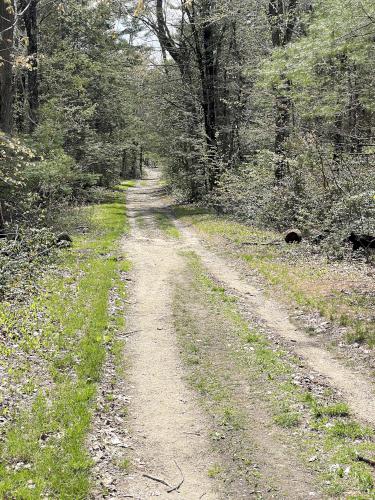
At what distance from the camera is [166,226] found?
2245 cm

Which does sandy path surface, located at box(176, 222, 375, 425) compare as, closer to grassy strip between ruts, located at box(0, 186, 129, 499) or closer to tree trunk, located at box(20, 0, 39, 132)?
grassy strip between ruts, located at box(0, 186, 129, 499)

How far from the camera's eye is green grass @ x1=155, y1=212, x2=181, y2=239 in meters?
20.3

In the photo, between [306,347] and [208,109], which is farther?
[208,109]

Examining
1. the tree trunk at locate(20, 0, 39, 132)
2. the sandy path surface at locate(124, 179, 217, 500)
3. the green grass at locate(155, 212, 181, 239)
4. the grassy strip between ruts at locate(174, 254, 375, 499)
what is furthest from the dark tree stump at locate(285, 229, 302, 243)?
the tree trunk at locate(20, 0, 39, 132)

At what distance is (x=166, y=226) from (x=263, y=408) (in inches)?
640

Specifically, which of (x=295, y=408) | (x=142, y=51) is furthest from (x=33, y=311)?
(x=142, y=51)

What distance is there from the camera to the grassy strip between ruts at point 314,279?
9719 mm

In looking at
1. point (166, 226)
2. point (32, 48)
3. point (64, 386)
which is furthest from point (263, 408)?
point (32, 48)

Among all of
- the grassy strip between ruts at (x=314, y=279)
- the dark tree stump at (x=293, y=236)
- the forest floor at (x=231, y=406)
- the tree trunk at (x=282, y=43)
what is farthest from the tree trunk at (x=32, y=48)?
the forest floor at (x=231, y=406)

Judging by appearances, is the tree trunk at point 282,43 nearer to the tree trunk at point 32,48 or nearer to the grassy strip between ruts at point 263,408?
the tree trunk at point 32,48

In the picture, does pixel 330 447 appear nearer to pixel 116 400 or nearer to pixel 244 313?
pixel 116 400

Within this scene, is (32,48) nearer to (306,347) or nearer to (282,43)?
(282,43)

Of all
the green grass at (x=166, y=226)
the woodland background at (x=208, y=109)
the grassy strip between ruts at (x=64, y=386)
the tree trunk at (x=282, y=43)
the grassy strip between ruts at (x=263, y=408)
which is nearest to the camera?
the grassy strip between ruts at (x=64, y=386)

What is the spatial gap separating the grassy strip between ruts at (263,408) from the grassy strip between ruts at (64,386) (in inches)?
60.4
